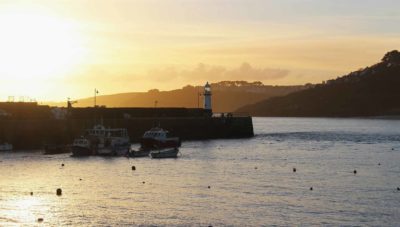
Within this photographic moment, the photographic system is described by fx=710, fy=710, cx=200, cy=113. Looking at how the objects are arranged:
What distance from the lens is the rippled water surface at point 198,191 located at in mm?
42000

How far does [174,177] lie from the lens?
204ft

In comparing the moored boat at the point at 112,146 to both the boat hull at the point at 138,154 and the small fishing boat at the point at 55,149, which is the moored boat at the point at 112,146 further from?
the small fishing boat at the point at 55,149

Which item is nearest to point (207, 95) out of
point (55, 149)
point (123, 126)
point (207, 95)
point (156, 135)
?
point (207, 95)

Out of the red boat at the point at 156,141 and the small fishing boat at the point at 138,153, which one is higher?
the red boat at the point at 156,141

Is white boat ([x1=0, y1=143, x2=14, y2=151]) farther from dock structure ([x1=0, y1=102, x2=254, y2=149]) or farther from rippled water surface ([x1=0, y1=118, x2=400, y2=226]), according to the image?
rippled water surface ([x1=0, y1=118, x2=400, y2=226])

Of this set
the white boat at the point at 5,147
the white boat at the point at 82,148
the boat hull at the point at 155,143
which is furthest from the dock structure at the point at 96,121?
the white boat at the point at 82,148

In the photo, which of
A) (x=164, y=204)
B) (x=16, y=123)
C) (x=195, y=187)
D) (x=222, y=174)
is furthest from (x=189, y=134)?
(x=164, y=204)

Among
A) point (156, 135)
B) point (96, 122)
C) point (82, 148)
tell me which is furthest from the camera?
point (96, 122)

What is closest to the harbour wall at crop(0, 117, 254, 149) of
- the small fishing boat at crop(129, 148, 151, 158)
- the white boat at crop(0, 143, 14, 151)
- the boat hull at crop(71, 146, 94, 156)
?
the white boat at crop(0, 143, 14, 151)

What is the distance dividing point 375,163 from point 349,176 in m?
15.8

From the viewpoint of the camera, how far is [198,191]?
5316 centimetres

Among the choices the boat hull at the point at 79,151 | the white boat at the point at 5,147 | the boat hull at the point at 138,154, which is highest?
the white boat at the point at 5,147

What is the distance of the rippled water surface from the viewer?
4200 cm

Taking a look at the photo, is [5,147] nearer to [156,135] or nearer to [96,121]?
[96,121]
